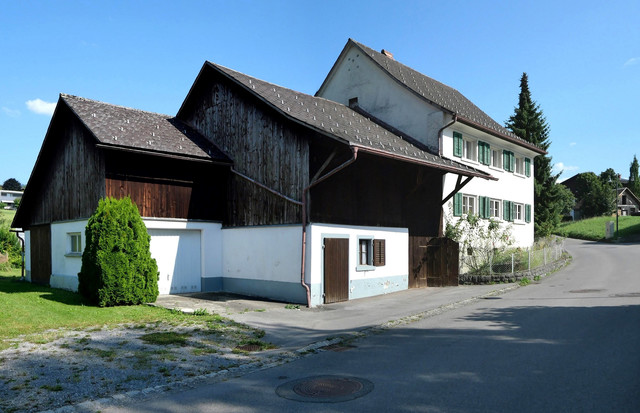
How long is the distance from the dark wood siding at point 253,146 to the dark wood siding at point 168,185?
67cm

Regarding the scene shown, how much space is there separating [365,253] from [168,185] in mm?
→ 6977

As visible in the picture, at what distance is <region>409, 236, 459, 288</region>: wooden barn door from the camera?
1950cm

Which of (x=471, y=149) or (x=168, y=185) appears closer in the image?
(x=168, y=185)

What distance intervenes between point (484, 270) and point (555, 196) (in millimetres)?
19077

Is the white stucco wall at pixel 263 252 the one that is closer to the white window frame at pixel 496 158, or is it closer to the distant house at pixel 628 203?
the white window frame at pixel 496 158

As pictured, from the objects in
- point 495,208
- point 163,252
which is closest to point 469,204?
point 495,208

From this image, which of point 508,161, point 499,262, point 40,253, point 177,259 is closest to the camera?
point 177,259

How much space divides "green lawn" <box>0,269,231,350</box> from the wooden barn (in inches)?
131

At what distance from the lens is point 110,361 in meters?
7.98

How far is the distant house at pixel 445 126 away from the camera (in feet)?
68.0

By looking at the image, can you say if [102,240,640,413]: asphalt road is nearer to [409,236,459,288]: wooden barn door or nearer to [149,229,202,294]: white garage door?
[409,236,459,288]: wooden barn door

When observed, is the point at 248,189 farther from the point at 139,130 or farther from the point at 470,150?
the point at 470,150

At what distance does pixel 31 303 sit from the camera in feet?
45.3

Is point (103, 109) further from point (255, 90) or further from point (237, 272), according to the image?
point (237, 272)
